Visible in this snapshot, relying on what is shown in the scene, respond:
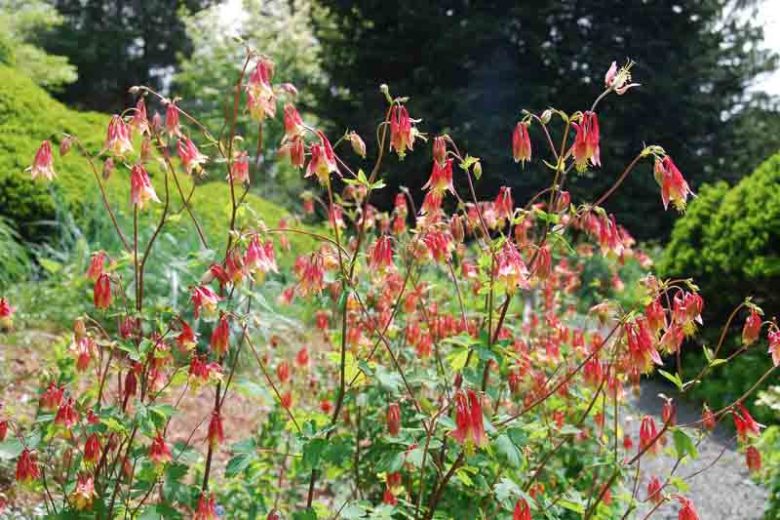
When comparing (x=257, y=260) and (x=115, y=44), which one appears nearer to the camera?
(x=257, y=260)

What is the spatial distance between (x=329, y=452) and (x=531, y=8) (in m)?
13.6

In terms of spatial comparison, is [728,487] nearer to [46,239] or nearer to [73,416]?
[73,416]

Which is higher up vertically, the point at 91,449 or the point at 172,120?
the point at 172,120

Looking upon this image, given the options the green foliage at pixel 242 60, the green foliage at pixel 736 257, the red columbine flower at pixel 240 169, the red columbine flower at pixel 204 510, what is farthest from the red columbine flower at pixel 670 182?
the green foliage at pixel 242 60

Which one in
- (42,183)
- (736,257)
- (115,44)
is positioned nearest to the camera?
(42,183)

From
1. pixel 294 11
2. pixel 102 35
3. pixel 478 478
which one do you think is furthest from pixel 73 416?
pixel 102 35

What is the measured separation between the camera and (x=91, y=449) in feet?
5.73

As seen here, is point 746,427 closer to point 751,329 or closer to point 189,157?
point 751,329

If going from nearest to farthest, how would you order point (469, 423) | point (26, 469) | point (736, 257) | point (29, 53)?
1. point (469, 423)
2. point (26, 469)
3. point (736, 257)
4. point (29, 53)

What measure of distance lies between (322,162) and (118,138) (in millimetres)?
460

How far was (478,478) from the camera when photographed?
1.96 m

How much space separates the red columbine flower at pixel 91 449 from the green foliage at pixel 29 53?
30.8 ft

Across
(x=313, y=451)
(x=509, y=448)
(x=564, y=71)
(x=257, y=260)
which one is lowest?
(x=313, y=451)

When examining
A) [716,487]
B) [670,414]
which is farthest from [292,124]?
[716,487]
